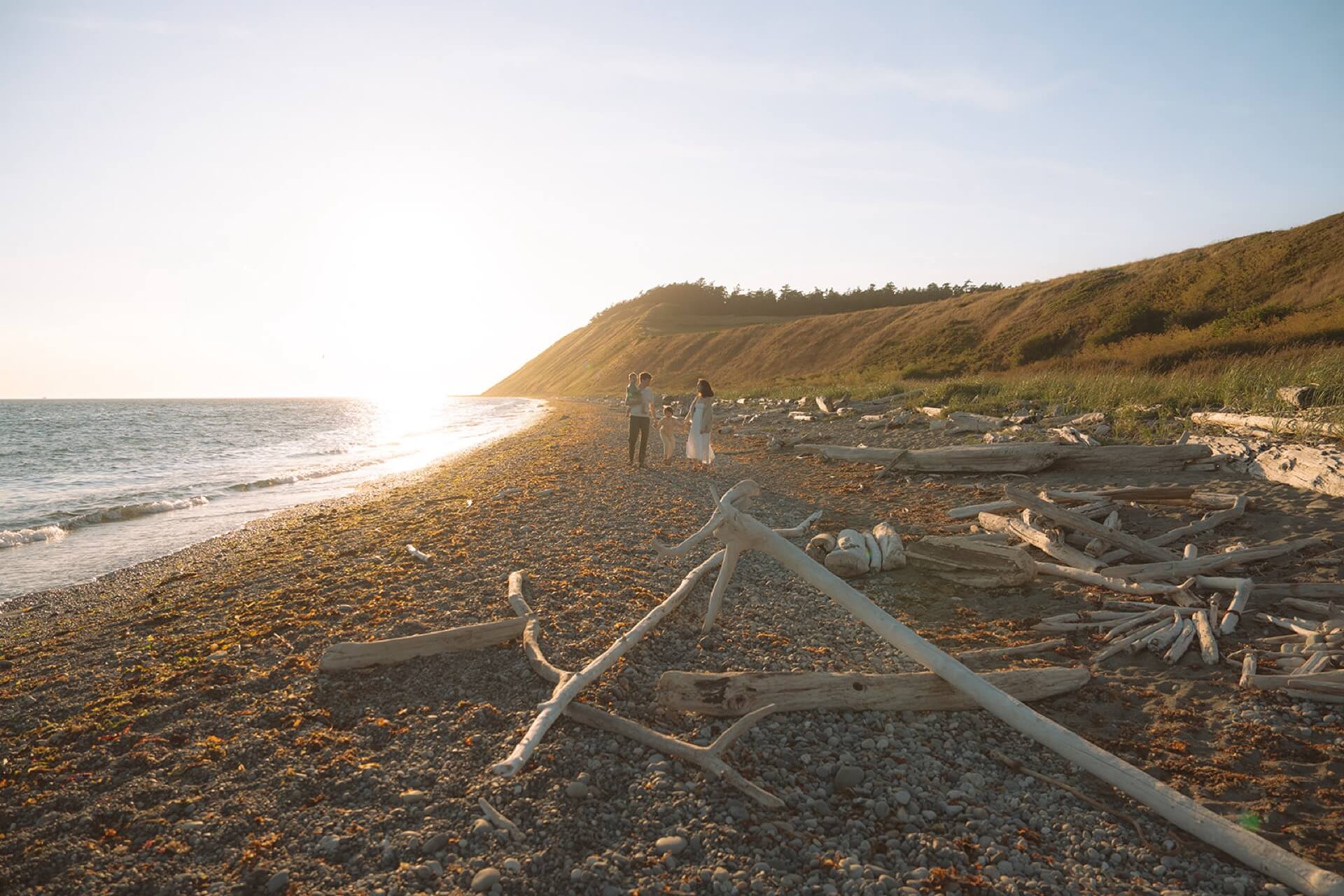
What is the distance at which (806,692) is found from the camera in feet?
15.1

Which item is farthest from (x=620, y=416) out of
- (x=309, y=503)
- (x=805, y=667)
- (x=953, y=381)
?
(x=805, y=667)

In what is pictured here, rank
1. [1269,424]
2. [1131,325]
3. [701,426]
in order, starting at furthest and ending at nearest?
1. [1131,325]
2. [701,426]
3. [1269,424]

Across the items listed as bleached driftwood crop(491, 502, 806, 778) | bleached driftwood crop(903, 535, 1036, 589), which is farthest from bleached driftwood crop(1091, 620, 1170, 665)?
bleached driftwood crop(491, 502, 806, 778)

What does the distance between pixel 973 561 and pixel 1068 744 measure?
3.82 m

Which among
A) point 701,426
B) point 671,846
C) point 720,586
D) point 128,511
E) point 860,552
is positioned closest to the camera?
point 671,846

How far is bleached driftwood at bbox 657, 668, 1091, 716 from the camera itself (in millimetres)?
4527

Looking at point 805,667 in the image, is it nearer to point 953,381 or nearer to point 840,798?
point 840,798

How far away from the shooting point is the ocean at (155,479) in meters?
11.0

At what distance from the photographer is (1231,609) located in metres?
5.68

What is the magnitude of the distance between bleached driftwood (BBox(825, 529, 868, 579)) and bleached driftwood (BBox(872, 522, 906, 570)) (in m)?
0.24

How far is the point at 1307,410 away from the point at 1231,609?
7260mm

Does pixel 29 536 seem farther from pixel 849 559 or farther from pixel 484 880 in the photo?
pixel 849 559

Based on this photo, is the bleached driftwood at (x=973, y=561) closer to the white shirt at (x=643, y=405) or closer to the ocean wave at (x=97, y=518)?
the white shirt at (x=643, y=405)

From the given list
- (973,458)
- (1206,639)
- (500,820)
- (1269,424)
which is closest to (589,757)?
(500,820)
